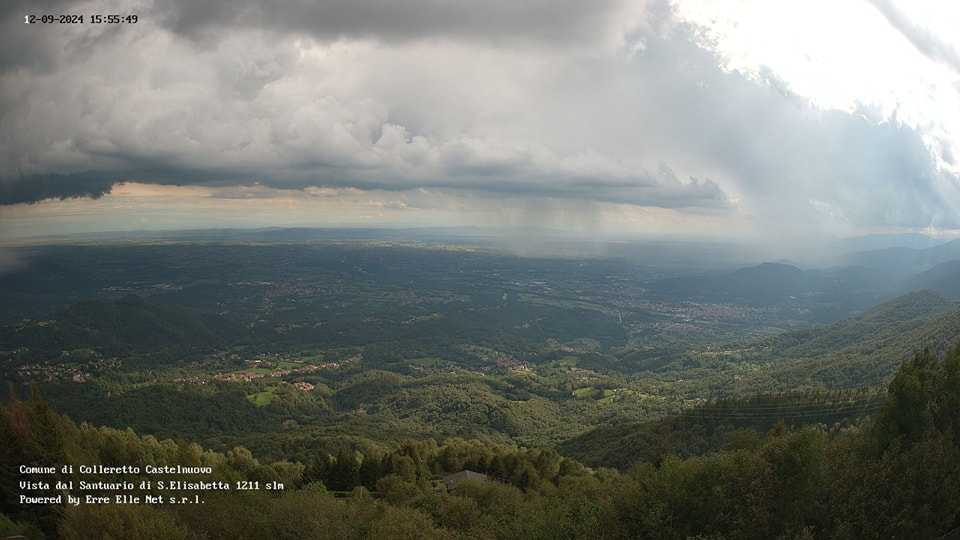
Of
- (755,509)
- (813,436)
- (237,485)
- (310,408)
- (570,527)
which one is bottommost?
(310,408)

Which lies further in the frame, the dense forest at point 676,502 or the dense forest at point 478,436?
the dense forest at point 478,436

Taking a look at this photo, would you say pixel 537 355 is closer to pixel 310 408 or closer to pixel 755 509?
pixel 310 408

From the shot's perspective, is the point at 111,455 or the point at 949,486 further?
the point at 111,455

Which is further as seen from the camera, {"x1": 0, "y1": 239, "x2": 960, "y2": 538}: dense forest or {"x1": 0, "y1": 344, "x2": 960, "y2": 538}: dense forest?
{"x1": 0, "y1": 239, "x2": 960, "y2": 538}: dense forest

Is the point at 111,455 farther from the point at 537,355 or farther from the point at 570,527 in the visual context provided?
the point at 537,355

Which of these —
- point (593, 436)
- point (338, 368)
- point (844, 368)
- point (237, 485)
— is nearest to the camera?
point (237, 485)

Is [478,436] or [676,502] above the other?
[676,502]

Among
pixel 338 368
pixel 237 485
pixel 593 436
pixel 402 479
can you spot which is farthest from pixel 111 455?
pixel 338 368

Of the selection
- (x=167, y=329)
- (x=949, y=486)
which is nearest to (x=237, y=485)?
(x=949, y=486)

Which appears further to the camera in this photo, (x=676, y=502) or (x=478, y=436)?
(x=478, y=436)

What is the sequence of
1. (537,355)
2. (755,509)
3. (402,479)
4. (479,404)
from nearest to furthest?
(755,509) → (402,479) → (479,404) → (537,355)

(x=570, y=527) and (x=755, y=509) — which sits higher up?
(x=755, y=509)
